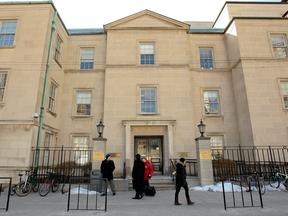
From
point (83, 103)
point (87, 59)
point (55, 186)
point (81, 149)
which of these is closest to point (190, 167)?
point (81, 149)

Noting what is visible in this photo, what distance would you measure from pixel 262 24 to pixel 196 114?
8.81 meters

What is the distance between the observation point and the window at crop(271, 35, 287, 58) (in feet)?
50.4

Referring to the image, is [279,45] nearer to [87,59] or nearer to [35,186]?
[87,59]

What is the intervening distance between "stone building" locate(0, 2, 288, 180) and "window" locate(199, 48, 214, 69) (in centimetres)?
8

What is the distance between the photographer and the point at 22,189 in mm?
9398

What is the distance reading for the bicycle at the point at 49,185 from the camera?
9359 millimetres

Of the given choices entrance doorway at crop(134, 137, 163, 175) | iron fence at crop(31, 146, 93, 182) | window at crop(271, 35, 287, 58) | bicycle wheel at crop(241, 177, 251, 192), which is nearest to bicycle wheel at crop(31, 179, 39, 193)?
iron fence at crop(31, 146, 93, 182)

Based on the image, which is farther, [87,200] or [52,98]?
[52,98]

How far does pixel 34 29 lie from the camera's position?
44.2 feet

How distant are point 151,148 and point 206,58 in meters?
8.78

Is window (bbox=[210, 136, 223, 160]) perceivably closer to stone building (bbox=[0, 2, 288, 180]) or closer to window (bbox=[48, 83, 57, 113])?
stone building (bbox=[0, 2, 288, 180])

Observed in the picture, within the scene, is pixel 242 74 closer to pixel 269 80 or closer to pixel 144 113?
pixel 269 80

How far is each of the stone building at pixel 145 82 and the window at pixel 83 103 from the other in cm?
8

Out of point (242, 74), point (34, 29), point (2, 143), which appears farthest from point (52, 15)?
point (242, 74)
